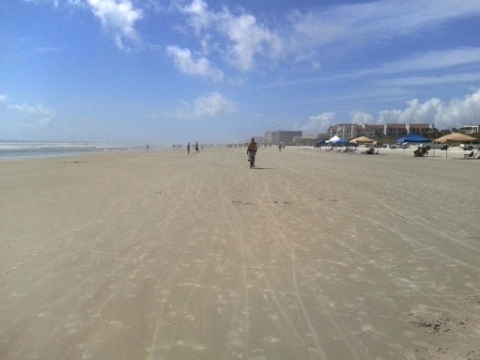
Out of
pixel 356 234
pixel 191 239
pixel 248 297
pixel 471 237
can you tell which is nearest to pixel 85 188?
pixel 191 239

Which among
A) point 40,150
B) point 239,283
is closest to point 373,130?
point 40,150

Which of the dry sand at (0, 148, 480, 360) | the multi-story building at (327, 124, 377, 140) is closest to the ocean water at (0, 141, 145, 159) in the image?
the dry sand at (0, 148, 480, 360)

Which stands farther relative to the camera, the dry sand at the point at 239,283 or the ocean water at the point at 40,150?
the ocean water at the point at 40,150

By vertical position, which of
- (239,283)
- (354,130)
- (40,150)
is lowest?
(239,283)

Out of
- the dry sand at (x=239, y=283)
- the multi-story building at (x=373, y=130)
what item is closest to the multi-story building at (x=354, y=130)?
the multi-story building at (x=373, y=130)

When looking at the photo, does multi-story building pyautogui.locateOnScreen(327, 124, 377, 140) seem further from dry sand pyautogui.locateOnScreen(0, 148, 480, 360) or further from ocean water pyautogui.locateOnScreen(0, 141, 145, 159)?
dry sand pyautogui.locateOnScreen(0, 148, 480, 360)

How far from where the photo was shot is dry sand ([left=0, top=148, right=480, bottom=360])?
3.26 meters

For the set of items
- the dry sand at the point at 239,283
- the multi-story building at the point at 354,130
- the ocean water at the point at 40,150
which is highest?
the multi-story building at the point at 354,130

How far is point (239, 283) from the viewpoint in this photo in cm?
458

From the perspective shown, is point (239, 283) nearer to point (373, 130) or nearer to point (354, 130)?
point (354, 130)

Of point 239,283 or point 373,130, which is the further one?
point 373,130

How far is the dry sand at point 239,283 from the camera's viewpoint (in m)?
3.26

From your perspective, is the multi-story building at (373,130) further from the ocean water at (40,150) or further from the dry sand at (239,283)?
the dry sand at (239,283)

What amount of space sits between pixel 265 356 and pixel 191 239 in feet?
12.1
